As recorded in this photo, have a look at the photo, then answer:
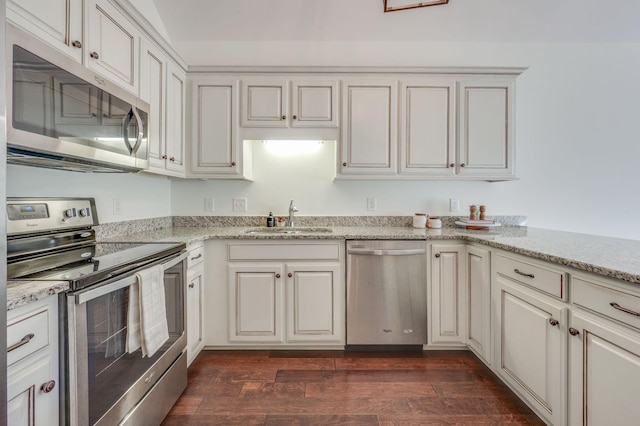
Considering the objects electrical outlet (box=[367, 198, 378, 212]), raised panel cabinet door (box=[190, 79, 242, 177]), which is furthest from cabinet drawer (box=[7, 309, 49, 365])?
electrical outlet (box=[367, 198, 378, 212])

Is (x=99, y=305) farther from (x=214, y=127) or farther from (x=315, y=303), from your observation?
(x=214, y=127)

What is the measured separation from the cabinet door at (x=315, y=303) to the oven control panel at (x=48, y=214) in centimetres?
134

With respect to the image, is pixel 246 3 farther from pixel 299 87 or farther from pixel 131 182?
pixel 131 182

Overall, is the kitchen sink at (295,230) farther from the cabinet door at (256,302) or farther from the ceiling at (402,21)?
the ceiling at (402,21)

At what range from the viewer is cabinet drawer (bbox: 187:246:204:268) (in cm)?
190

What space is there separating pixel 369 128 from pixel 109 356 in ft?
7.07

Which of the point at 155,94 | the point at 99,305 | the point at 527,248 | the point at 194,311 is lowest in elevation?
the point at 194,311

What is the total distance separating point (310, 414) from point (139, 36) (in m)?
2.41

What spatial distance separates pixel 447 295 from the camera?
2162 millimetres

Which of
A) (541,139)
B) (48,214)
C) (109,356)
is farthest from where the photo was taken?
(541,139)

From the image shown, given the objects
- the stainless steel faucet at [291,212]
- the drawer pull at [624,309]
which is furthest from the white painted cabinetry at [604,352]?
the stainless steel faucet at [291,212]

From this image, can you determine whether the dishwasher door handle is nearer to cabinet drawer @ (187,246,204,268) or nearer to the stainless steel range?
cabinet drawer @ (187,246,204,268)

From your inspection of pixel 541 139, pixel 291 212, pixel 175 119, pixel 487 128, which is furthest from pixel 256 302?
pixel 541 139

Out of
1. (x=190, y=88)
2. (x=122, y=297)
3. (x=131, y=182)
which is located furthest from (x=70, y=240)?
(x=190, y=88)
